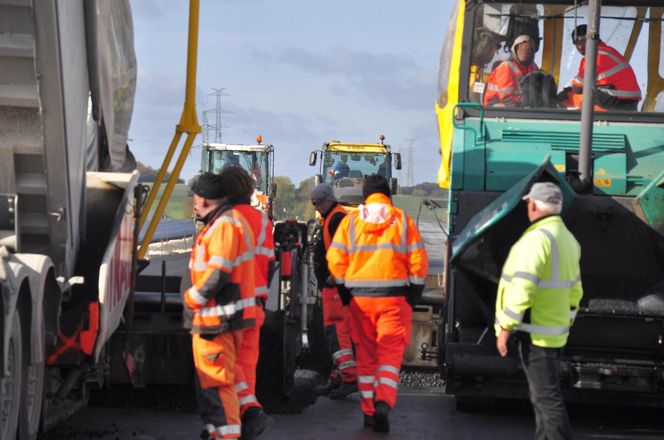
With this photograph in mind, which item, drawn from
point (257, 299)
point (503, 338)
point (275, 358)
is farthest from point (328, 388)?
point (503, 338)

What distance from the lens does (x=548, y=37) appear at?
9.74m

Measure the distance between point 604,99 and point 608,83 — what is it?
161 mm

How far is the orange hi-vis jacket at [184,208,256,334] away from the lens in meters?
6.82

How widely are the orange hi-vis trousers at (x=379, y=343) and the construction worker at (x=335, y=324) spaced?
0.92m

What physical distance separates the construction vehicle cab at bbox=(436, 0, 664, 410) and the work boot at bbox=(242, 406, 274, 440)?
1925 millimetres

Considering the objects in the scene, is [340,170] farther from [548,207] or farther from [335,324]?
[548,207]

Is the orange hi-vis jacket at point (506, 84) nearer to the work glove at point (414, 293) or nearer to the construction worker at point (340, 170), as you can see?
the work glove at point (414, 293)

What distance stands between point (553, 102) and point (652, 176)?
1040 millimetres

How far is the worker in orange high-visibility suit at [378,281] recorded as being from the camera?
27.9ft

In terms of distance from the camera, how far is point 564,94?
31.7 ft

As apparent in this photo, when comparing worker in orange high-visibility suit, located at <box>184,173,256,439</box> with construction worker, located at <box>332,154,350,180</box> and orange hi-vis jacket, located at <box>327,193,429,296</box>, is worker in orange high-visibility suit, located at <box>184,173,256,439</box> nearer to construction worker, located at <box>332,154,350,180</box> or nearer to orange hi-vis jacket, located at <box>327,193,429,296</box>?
orange hi-vis jacket, located at <box>327,193,429,296</box>

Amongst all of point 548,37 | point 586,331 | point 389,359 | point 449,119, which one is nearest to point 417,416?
point 389,359

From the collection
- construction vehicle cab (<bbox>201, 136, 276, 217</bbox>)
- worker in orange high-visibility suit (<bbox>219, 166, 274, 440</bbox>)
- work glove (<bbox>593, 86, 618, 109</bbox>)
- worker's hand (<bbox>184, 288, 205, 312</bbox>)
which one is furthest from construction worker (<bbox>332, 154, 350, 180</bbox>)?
worker's hand (<bbox>184, 288, 205, 312</bbox>)

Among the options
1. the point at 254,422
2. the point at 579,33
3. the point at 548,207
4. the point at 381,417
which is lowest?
the point at 381,417
